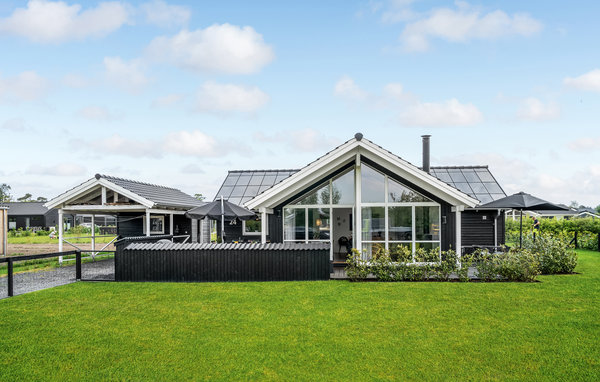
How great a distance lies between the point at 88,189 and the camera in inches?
632

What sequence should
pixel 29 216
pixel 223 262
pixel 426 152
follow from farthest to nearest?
pixel 29 216 < pixel 426 152 < pixel 223 262

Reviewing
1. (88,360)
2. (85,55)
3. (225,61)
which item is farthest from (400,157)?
(85,55)

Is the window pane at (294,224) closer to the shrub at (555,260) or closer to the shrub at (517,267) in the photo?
the shrub at (517,267)

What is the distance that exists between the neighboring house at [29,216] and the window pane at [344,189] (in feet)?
179

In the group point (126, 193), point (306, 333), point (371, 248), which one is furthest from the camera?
point (126, 193)

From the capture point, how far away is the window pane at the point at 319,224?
1359cm

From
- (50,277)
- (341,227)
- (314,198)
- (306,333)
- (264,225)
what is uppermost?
(314,198)

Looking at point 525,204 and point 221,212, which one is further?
point 525,204

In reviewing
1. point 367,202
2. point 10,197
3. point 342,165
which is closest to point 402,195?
point 367,202

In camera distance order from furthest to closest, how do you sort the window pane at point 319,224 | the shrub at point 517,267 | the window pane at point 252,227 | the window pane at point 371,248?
the window pane at point 252,227, the window pane at point 319,224, the window pane at point 371,248, the shrub at point 517,267

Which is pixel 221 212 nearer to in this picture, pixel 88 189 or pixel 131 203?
pixel 131 203

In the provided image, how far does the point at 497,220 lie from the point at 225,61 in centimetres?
1285

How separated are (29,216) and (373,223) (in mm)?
60067

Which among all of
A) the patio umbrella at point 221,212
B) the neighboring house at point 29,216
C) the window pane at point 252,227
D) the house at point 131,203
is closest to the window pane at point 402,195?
the patio umbrella at point 221,212
